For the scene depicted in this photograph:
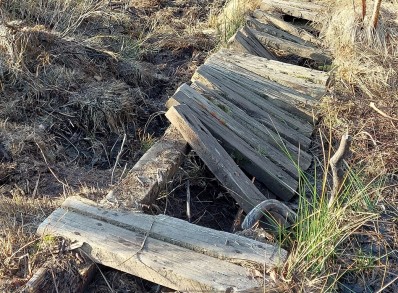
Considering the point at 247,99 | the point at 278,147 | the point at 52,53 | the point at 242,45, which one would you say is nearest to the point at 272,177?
the point at 278,147

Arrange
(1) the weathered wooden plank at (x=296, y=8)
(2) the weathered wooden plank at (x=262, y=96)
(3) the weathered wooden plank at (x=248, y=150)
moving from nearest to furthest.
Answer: (3) the weathered wooden plank at (x=248, y=150) → (2) the weathered wooden plank at (x=262, y=96) → (1) the weathered wooden plank at (x=296, y=8)

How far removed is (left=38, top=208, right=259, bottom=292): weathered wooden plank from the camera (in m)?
2.72

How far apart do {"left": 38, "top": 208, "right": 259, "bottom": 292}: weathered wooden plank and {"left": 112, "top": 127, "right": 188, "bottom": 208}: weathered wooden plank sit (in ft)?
1.09

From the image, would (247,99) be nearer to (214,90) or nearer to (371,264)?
(214,90)

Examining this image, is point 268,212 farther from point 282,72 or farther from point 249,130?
point 282,72

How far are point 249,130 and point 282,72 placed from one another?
3.79 ft

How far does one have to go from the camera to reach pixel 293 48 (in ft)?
19.9

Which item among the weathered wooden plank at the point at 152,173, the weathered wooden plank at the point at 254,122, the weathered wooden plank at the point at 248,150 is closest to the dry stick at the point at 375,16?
the weathered wooden plank at the point at 254,122

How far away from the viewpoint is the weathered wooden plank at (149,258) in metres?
2.72

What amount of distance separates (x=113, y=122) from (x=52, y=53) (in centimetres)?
110

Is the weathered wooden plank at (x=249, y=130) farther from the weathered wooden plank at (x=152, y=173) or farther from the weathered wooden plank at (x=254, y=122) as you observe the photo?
the weathered wooden plank at (x=152, y=173)

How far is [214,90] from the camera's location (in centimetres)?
471

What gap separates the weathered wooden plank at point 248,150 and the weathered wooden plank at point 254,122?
0.13 m

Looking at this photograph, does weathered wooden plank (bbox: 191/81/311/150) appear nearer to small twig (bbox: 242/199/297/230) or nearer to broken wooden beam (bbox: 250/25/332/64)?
small twig (bbox: 242/199/297/230)
